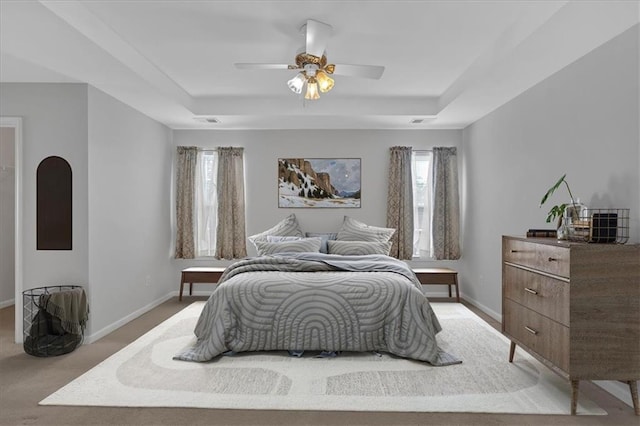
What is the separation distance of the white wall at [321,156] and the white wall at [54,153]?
2.43 metres

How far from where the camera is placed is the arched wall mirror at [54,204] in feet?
13.5

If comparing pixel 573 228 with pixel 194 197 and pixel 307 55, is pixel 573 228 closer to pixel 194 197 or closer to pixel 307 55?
pixel 307 55

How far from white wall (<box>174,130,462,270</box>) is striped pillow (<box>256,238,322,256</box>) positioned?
3.17ft

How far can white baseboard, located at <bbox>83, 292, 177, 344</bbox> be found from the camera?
4126 millimetres

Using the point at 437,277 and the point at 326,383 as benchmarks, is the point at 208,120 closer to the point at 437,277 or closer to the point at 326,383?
the point at 437,277

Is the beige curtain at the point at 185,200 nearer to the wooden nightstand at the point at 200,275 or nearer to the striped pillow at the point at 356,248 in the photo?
the wooden nightstand at the point at 200,275

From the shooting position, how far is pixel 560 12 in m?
2.69

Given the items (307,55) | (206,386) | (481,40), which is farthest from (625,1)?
(206,386)

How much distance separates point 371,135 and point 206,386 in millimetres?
4329

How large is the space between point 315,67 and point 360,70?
364 mm

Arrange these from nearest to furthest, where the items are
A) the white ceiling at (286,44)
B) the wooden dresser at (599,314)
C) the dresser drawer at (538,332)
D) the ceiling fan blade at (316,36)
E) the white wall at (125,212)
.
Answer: the wooden dresser at (599,314), the dresser drawer at (538,332), the white ceiling at (286,44), the ceiling fan blade at (316,36), the white wall at (125,212)

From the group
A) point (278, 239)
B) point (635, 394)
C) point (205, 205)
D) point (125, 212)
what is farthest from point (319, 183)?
point (635, 394)

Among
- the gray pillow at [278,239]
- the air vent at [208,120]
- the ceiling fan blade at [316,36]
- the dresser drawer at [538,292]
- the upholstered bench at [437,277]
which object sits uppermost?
the ceiling fan blade at [316,36]

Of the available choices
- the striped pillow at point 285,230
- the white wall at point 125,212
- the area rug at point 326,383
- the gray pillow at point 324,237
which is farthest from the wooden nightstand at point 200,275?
the area rug at point 326,383
